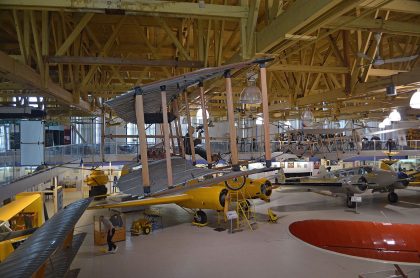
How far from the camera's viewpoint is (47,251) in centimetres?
342

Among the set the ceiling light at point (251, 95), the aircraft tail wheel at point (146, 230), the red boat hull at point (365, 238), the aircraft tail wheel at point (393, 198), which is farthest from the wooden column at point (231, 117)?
the aircraft tail wheel at point (393, 198)

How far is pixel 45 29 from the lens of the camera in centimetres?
700

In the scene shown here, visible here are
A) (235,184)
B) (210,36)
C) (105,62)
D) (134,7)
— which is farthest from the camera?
(235,184)

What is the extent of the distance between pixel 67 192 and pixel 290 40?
1892cm

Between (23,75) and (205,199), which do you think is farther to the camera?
(205,199)

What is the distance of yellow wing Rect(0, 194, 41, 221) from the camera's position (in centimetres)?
722

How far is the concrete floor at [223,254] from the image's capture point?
6.99 m

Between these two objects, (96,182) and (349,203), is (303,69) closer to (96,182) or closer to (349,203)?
(349,203)

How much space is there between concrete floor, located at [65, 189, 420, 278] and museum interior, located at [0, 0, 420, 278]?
57mm

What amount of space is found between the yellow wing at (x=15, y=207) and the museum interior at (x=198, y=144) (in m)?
0.06

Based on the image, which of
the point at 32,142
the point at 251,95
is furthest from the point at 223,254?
the point at 32,142

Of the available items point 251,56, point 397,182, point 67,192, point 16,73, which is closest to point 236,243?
point 251,56

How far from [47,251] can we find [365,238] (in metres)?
5.61

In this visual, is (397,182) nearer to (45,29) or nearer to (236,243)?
(236,243)
